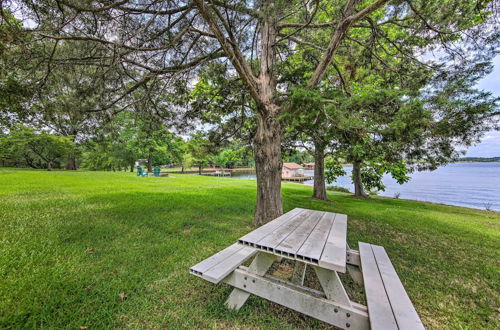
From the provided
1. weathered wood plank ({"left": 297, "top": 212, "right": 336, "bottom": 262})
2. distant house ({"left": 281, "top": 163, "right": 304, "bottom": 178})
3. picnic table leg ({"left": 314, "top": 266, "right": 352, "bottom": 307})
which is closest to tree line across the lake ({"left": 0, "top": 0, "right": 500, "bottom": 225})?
weathered wood plank ({"left": 297, "top": 212, "right": 336, "bottom": 262})

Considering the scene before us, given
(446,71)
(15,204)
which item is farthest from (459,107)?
(15,204)

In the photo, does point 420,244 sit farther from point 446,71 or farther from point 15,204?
point 15,204

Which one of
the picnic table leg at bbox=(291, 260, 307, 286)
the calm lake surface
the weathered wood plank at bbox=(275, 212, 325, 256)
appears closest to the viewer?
the weathered wood plank at bbox=(275, 212, 325, 256)

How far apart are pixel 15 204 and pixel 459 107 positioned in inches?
349

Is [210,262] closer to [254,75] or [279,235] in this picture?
[279,235]

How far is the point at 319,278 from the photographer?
68.7 inches

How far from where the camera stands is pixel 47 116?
161 inches

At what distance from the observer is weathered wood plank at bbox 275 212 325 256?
167 centimetres

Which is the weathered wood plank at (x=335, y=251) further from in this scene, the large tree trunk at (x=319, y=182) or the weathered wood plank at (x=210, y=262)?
the large tree trunk at (x=319, y=182)

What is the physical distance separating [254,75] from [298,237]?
149 inches

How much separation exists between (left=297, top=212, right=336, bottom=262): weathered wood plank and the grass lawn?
2.59 feet

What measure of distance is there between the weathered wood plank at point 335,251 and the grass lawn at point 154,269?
82 cm

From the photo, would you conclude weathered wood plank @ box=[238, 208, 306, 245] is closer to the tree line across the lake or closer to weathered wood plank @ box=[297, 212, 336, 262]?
weathered wood plank @ box=[297, 212, 336, 262]

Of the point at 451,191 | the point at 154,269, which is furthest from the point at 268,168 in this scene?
the point at 451,191
